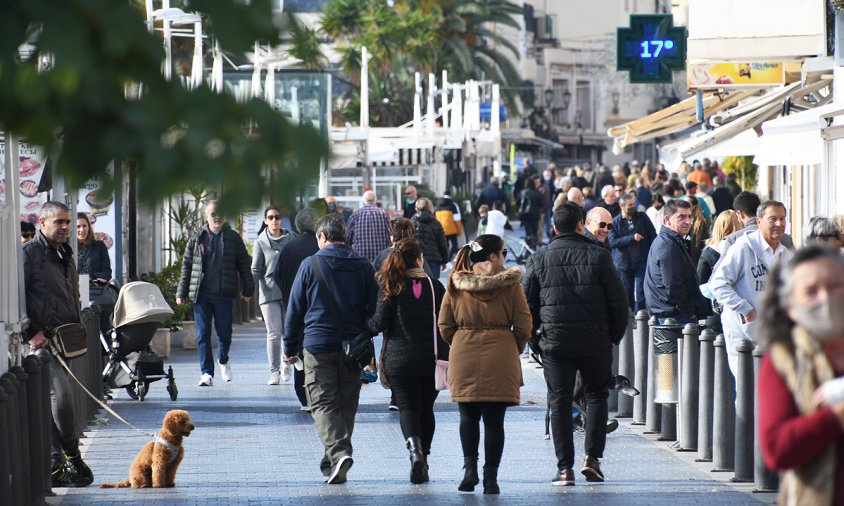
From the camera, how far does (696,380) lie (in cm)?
1098

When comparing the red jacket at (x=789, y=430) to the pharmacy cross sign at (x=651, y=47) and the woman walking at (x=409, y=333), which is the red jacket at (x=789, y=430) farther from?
the pharmacy cross sign at (x=651, y=47)

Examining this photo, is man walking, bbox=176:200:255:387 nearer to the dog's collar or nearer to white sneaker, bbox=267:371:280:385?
white sneaker, bbox=267:371:280:385

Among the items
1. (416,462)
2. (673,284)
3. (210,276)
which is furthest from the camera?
(210,276)

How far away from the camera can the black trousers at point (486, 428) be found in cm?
934

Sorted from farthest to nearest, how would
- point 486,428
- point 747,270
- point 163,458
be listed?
1. point 747,270
2. point 163,458
3. point 486,428

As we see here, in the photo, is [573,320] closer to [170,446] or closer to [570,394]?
[570,394]

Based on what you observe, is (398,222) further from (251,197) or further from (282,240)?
(251,197)

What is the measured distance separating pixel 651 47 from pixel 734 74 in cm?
128

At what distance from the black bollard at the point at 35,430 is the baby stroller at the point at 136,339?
4.33 meters

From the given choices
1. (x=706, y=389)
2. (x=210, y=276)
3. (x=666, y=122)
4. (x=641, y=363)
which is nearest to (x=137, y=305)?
(x=210, y=276)

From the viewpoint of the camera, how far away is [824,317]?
13.5ft

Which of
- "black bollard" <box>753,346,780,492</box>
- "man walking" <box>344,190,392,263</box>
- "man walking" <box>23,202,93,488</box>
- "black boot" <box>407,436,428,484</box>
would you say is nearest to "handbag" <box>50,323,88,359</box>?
"man walking" <box>23,202,93,488</box>

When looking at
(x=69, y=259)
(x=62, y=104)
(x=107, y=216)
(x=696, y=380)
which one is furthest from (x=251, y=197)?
(x=107, y=216)

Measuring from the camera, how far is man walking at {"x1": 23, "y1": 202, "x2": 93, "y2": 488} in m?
9.89
